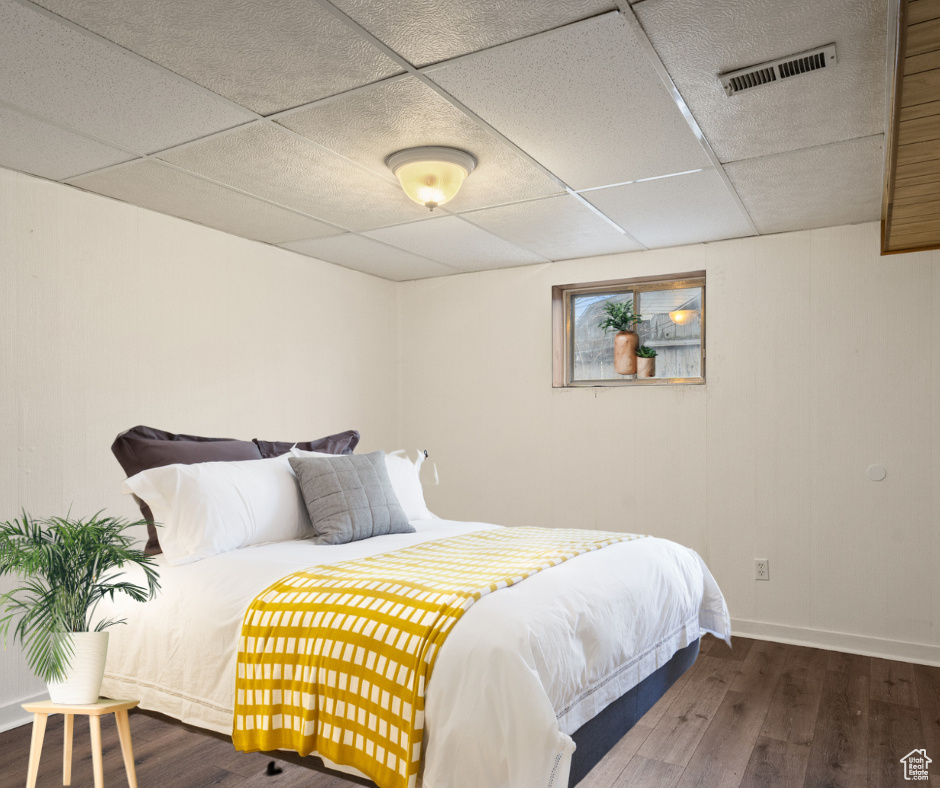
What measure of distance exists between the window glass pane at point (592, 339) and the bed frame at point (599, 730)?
2.39 meters

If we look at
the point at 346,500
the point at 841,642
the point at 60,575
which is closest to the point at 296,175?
the point at 346,500

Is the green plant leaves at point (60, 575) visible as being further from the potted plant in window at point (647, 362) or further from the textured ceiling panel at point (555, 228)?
the potted plant in window at point (647, 362)

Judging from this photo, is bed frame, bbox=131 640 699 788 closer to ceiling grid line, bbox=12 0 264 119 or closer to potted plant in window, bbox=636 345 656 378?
ceiling grid line, bbox=12 0 264 119

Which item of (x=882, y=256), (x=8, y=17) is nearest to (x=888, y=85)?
(x=882, y=256)

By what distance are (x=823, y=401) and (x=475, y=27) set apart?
2.92 metres

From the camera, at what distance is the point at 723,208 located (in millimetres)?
3508

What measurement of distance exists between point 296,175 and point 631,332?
2427 millimetres

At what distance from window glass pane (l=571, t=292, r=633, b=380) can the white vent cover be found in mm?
2467

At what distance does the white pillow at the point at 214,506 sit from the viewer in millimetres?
2652

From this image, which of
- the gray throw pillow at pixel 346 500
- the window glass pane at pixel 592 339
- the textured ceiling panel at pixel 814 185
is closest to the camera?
the textured ceiling panel at pixel 814 185

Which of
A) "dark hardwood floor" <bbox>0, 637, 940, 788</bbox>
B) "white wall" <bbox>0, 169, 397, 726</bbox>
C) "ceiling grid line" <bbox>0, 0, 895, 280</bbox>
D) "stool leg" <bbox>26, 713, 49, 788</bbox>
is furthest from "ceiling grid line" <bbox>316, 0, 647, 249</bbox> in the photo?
"dark hardwood floor" <bbox>0, 637, 940, 788</bbox>

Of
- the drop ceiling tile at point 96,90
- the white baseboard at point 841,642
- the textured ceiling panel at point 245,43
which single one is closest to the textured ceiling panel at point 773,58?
the textured ceiling panel at point 245,43

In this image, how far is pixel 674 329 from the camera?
451 centimetres

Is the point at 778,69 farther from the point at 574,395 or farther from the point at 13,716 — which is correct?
the point at 13,716
